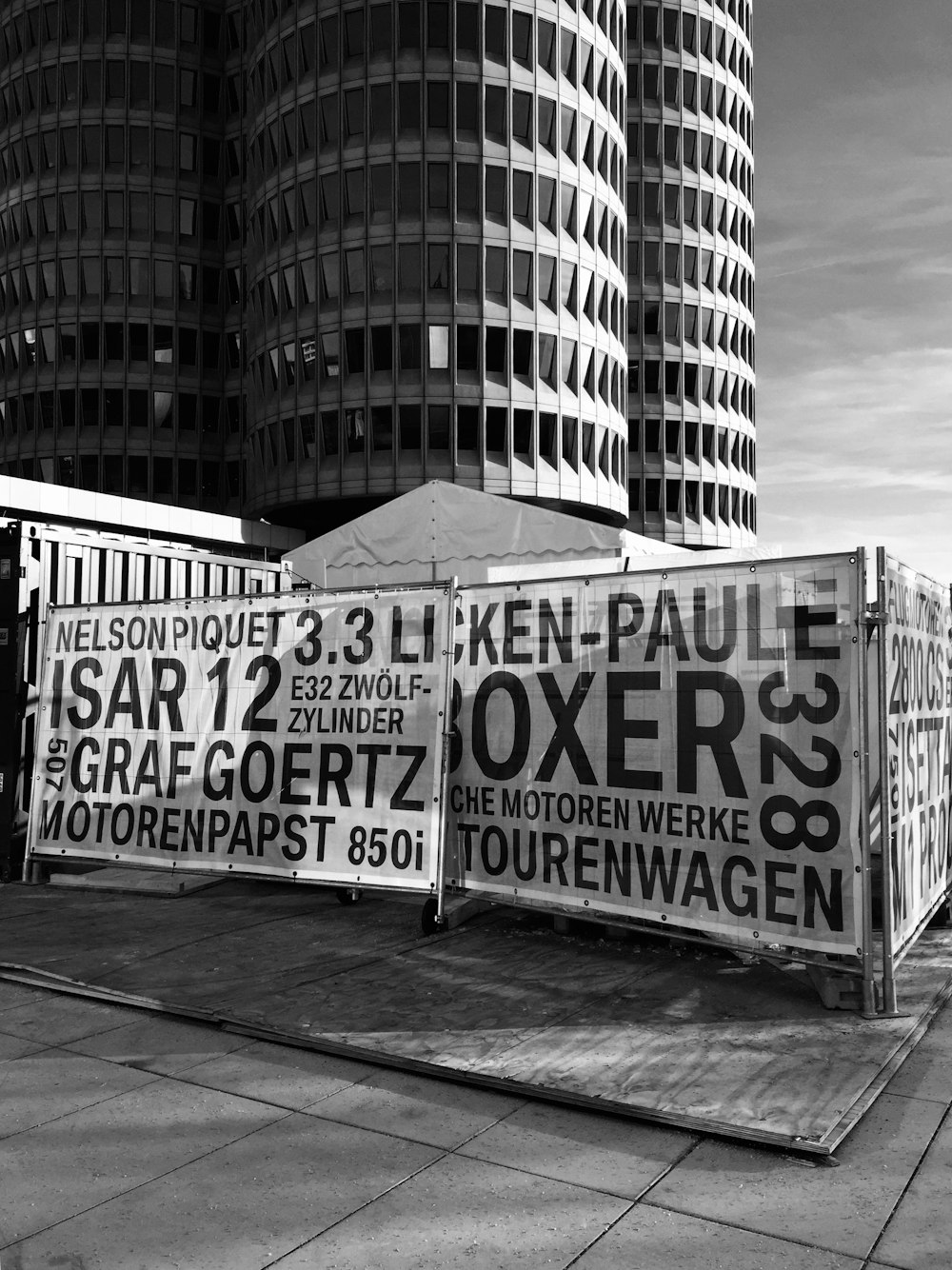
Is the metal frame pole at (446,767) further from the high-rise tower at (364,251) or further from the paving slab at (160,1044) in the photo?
the high-rise tower at (364,251)

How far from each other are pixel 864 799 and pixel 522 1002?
2.11 metres

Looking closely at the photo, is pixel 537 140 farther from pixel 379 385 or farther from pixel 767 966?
pixel 767 966

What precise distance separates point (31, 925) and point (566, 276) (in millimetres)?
46540

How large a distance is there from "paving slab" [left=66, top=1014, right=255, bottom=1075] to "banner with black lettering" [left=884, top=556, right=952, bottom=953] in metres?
3.57

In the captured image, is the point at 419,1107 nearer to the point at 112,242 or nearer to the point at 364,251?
the point at 364,251

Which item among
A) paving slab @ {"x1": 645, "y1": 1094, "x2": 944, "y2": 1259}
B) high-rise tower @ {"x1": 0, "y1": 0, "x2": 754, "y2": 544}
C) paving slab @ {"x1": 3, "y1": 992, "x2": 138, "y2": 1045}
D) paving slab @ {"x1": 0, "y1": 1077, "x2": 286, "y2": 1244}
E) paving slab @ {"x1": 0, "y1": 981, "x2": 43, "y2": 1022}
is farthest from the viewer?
high-rise tower @ {"x1": 0, "y1": 0, "x2": 754, "y2": 544}

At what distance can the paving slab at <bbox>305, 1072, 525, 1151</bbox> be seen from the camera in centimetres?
449

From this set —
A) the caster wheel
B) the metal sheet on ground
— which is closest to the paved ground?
the metal sheet on ground

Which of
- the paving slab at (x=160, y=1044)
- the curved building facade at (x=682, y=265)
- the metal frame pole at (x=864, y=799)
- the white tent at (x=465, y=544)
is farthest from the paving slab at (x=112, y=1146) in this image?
the curved building facade at (x=682, y=265)

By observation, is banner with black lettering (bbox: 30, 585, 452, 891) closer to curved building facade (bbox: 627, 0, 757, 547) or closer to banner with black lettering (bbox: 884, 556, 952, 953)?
banner with black lettering (bbox: 884, 556, 952, 953)

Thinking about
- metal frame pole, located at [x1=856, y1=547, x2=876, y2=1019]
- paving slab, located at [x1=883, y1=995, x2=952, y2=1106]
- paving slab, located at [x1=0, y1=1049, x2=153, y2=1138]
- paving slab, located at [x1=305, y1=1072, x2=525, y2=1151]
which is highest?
metal frame pole, located at [x1=856, y1=547, x2=876, y2=1019]

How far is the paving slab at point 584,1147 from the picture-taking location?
4.09 meters

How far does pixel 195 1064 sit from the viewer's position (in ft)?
17.2

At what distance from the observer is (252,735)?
332 inches
